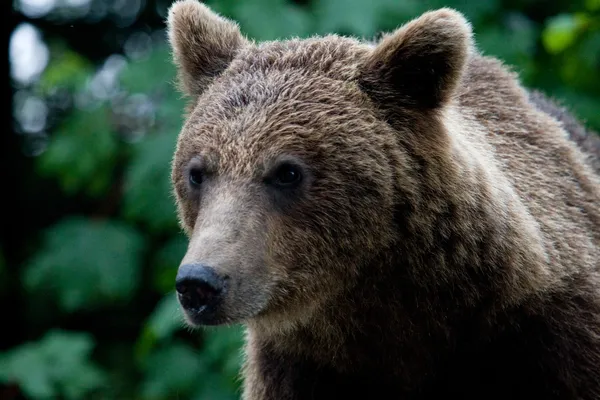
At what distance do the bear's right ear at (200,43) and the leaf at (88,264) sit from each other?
3962 millimetres

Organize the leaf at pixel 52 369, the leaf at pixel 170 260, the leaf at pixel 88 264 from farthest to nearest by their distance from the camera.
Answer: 1. the leaf at pixel 88 264
2. the leaf at pixel 170 260
3. the leaf at pixel 52 369

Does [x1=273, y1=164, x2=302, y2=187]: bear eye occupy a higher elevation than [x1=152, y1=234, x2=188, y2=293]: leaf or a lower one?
higher

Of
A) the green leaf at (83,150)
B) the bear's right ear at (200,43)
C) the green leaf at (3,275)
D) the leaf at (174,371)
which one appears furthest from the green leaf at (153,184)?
the bear's right ear at (200,43)

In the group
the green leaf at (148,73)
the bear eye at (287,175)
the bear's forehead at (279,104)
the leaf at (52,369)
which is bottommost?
the leaf at (52,369)

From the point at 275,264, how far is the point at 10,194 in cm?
697

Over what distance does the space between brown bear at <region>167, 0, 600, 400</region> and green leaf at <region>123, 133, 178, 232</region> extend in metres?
3.28

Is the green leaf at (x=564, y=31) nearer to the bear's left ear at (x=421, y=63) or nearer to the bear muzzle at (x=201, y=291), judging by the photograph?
the bear's left ear at (x=421, y=63)

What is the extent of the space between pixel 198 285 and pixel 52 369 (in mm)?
4863

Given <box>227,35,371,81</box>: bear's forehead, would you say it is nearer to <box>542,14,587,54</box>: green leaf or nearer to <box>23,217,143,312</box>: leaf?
<box>542,14,587,54</box>: green leaf

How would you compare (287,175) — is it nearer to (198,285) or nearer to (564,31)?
(198,285)

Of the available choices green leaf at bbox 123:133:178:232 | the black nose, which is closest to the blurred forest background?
green leaf at bbox 123:133:178:232

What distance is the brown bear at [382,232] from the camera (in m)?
4.10

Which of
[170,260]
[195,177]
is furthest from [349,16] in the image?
[195,177]

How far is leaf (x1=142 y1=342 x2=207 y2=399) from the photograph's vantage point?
25.9 feet
